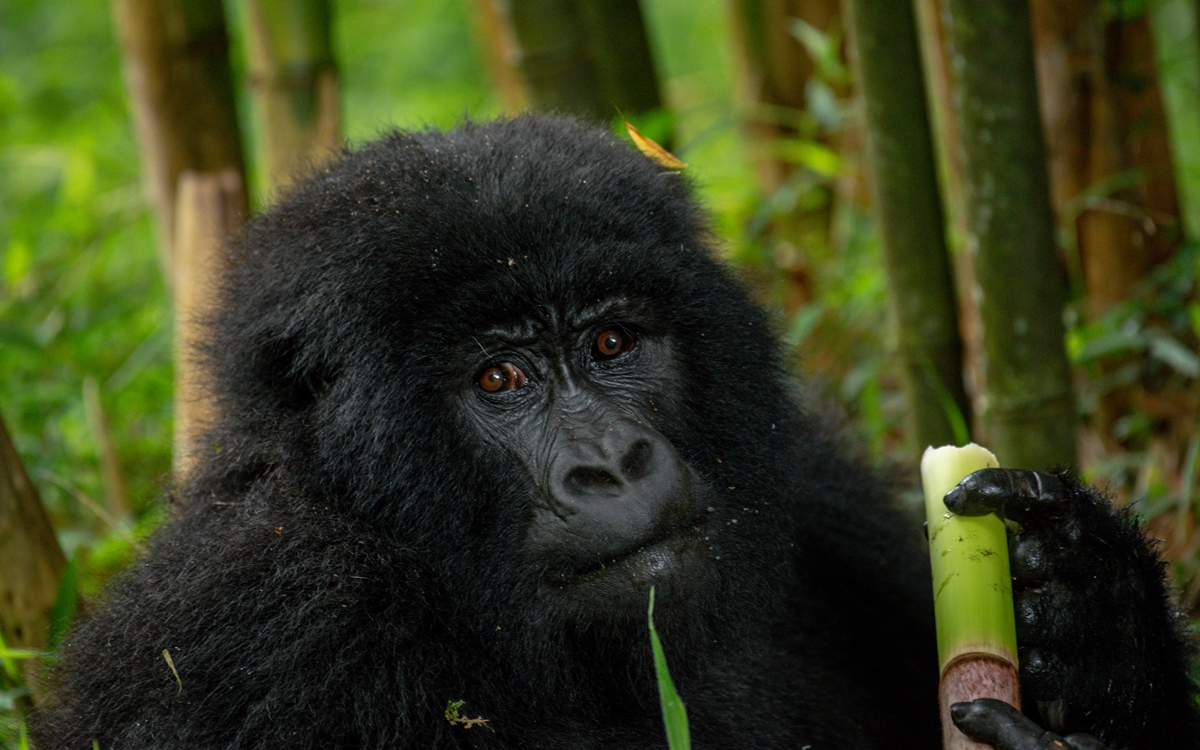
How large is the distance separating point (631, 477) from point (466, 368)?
0.49 m

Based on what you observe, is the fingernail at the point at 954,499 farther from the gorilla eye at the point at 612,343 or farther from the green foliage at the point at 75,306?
the green foliage at the point at 75,306

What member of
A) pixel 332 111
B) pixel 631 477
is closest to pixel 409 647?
pixel 631 477

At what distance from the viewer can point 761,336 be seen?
3006mm

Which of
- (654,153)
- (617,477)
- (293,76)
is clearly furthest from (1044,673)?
(293,76)

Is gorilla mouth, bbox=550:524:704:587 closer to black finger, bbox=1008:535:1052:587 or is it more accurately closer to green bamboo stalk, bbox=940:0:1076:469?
black finger, bbox=1008:535:1052:587

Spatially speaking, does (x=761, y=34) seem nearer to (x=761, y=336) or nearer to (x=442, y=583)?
(x=761, y=336)

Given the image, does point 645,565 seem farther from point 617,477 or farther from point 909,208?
point 909,208

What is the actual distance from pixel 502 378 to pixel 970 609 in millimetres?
1139

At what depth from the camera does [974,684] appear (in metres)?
A: 2.42

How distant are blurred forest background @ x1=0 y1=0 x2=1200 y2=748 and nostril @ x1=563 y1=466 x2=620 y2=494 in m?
1.01

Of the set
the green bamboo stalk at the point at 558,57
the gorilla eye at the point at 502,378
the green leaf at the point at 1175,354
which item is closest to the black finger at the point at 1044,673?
the gorilla eye at the point at 502,378

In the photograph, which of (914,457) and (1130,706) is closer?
(1130,706)

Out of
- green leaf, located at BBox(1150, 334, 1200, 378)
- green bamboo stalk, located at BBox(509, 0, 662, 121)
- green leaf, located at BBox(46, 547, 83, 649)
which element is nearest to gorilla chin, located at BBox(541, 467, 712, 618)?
green leaf, located at BBox(46, 547, 83, 649)

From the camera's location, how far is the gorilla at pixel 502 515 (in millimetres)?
2387
